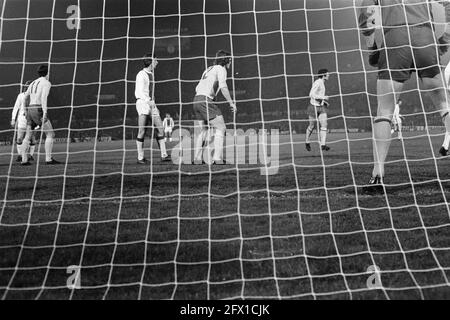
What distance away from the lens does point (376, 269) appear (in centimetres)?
270

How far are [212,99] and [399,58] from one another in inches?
137

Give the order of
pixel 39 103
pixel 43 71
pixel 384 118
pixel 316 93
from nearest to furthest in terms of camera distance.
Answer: pixel 384 118 < pixel 43 71 < pixel 39 103 < pixel 316 93

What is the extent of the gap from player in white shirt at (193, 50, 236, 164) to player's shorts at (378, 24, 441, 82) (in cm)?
284

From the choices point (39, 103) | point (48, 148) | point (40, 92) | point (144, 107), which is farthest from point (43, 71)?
point (144, 107)

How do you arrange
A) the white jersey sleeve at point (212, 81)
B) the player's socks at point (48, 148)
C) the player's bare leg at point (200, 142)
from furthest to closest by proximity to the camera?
the player's socks at point (48, 148), the player's bare leg at point (200, 142), the white jersey sleeve at point (212, 81)

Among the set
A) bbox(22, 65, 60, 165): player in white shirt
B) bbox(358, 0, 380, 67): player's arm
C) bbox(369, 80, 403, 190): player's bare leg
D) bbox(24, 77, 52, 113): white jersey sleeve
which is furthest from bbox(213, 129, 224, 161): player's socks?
bbox(369, 80, 403, 190): player's bare leg

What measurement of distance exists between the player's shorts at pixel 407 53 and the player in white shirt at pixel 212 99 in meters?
2.84

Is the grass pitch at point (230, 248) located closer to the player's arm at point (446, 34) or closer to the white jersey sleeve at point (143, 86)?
the player's arm at point (446, 34)

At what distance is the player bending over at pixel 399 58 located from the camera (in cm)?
449

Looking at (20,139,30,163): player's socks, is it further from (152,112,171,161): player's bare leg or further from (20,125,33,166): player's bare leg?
(152,112,171,161): player's bare leg

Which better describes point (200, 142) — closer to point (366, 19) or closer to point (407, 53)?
point (366, 19)

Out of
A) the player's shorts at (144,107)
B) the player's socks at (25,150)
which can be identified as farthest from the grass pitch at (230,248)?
the player's socks at (25,150)

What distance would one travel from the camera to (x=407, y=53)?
14.7 feet

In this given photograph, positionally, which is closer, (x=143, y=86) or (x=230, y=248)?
(x=230, y=248)
